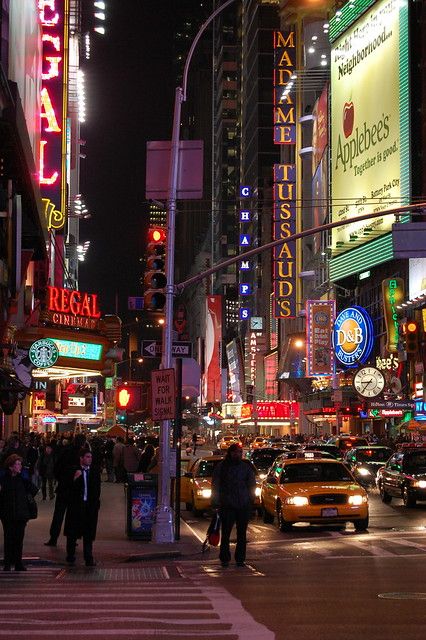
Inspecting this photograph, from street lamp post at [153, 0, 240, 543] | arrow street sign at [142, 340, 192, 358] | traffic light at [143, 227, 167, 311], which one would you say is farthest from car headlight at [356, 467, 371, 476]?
traffic light at [143, 227, 167, 311]

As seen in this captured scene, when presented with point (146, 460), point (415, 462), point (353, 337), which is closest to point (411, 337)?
point (353, 337)

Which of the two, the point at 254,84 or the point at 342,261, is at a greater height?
the point at 254,84

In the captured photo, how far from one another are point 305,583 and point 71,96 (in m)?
82.9

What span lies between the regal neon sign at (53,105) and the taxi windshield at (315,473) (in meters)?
25.1

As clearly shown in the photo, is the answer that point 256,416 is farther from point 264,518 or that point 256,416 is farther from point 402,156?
point 264,518

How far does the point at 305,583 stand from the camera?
48.3ft

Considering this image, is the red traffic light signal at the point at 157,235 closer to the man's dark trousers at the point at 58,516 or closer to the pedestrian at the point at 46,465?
the man's dark trousers at the point at 58,516

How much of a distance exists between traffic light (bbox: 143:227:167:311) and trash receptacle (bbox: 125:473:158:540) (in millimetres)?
3297

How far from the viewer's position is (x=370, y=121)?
277ft

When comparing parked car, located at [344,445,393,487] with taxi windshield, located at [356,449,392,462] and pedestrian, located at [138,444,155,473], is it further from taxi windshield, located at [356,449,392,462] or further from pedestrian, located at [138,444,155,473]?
pedestrian, located at [138,444,155,473]

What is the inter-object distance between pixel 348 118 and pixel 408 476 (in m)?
60.2

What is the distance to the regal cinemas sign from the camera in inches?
1644

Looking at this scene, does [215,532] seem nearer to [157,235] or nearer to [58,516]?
[58,516]

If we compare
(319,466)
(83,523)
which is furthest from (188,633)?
(319,466)
